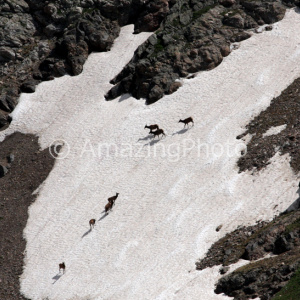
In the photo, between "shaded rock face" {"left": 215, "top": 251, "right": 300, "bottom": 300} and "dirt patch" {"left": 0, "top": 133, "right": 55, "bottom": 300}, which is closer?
"shaded rock face" {"left": 215, "top": 251, "right": 300, "bottom": 300}

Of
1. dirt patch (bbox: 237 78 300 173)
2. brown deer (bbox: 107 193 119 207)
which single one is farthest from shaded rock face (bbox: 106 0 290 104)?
brown deer (bbox: 107 193 119 207)

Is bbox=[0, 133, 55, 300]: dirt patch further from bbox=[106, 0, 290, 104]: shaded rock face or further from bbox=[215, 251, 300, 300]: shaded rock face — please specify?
bbox=[215, 251, 300, 300]: shaded rock face

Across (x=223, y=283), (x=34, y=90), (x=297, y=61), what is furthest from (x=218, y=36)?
(x=223, y=283)

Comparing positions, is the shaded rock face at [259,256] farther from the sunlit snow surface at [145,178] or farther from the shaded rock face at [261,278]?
the sunlit snow surface at [145,178]

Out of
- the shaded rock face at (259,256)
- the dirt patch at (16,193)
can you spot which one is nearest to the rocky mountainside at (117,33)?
the dirt patch at (16,193)

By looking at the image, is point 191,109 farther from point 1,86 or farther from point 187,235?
point 1,86

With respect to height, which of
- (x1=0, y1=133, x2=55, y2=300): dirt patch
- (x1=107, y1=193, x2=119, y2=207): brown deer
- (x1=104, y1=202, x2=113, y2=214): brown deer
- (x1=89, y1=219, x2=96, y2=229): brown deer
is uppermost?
(x1=107, y1=193, x2=119, y2=207): brown deer
